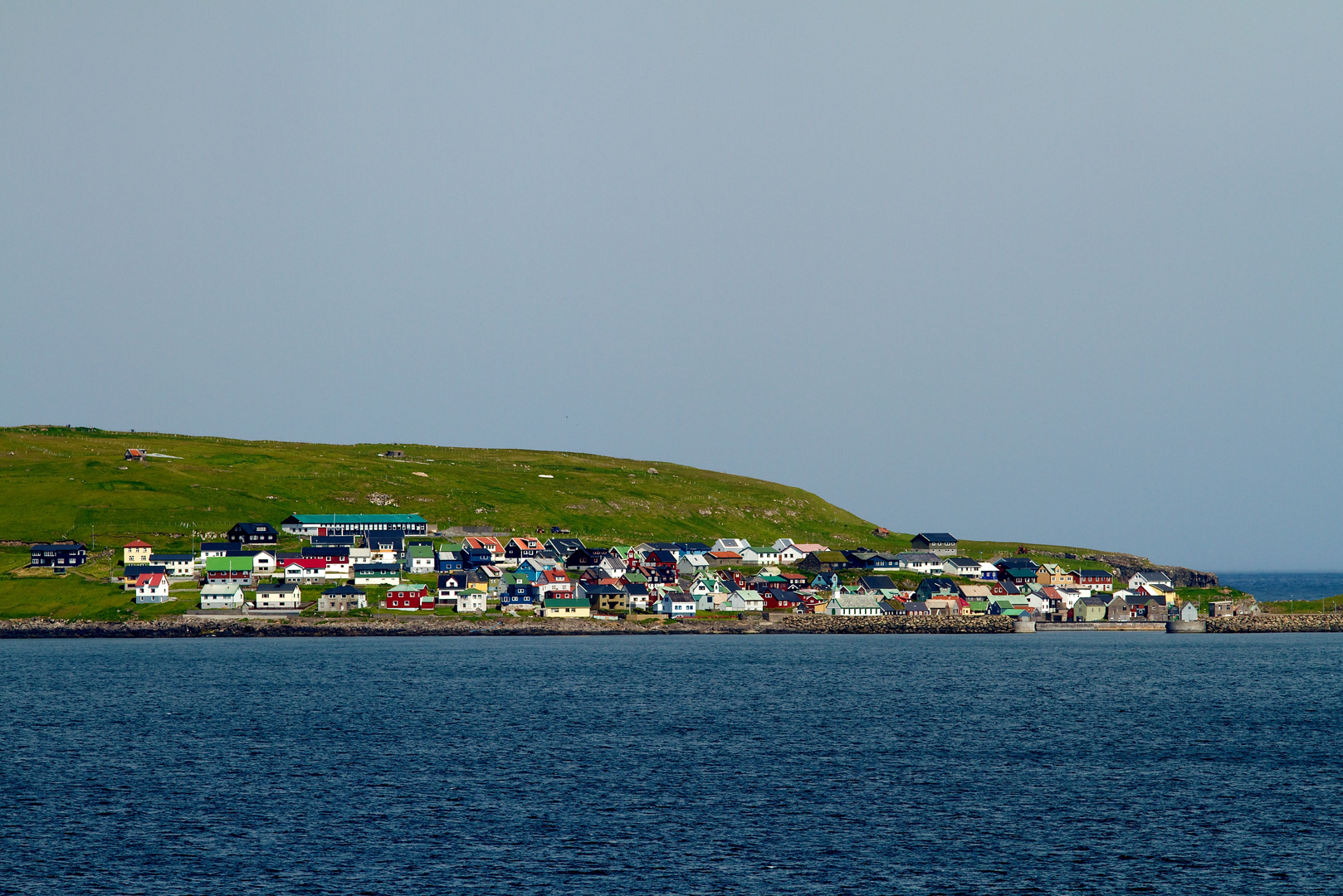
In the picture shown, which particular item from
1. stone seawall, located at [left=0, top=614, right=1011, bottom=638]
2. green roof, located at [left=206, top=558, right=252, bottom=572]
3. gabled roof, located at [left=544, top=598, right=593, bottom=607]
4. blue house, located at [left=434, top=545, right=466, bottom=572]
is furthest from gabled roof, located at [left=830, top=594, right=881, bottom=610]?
green roof, located at [left=206, top=558, right=252, bottom=572]

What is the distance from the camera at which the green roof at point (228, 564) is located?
576 ft

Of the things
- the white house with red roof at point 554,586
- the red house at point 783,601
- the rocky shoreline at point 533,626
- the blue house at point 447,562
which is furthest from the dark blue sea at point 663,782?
the blue house at point 447,562

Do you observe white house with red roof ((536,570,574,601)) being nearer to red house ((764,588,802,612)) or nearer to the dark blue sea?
red house ((764,588,802,612))

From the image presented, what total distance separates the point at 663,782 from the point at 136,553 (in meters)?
149

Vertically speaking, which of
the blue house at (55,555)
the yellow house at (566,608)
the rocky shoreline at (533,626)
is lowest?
the rocky shoreline at (533,626)

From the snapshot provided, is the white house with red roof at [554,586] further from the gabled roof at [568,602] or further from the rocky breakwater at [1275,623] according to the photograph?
the rocky breakwater at [1275,623]

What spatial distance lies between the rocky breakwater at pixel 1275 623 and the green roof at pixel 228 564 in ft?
479

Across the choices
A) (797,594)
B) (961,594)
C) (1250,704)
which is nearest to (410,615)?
(797,594)

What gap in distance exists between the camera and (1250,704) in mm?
88312

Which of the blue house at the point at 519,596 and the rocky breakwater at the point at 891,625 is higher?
the blue house at the point at 519,596

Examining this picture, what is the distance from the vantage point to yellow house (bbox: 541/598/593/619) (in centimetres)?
17362

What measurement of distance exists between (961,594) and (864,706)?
→ 381 feet

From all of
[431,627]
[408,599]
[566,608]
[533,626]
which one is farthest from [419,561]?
[533,626]

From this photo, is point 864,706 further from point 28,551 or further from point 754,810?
point 28,551
